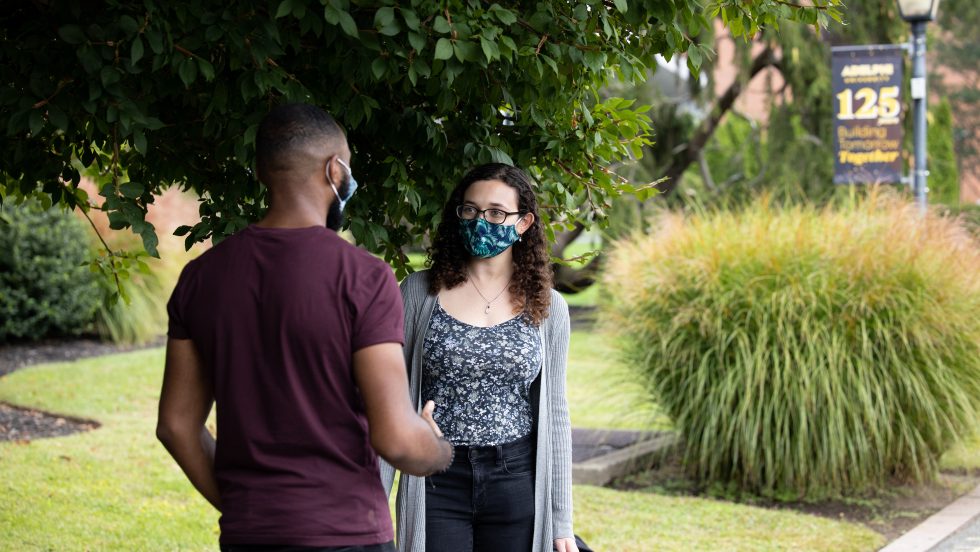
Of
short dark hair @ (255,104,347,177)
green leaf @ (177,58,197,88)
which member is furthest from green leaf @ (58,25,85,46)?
short dark hair @ (255,104,347,177)

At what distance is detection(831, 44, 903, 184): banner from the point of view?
12328 mm

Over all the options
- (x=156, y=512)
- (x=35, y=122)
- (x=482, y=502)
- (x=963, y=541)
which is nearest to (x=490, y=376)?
(x=482, y=502)

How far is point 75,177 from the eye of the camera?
3.99m

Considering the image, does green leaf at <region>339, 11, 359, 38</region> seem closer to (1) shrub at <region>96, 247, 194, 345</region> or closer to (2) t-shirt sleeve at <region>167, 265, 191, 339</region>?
(2) t-shirt sleeve at <region>167, 265, 191, 339</region>

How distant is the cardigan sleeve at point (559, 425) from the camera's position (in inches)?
A: 141

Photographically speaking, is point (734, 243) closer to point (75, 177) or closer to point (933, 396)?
point (933, 396)

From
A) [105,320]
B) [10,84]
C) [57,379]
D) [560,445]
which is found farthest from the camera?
[105,320]

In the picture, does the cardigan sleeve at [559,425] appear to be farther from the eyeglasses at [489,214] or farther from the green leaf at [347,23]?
the green leaf at [347,23]

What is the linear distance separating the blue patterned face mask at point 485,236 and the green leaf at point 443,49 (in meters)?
0.69

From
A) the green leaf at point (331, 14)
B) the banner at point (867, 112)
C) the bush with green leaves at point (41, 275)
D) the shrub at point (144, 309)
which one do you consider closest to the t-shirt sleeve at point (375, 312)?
the green leaf at point (331, 14)

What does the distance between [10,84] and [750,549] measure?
4738 millimetres

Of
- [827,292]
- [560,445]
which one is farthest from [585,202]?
[827,292]

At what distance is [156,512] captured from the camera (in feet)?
22.7

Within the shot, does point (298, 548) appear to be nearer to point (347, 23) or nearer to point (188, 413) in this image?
point (188, 413)
